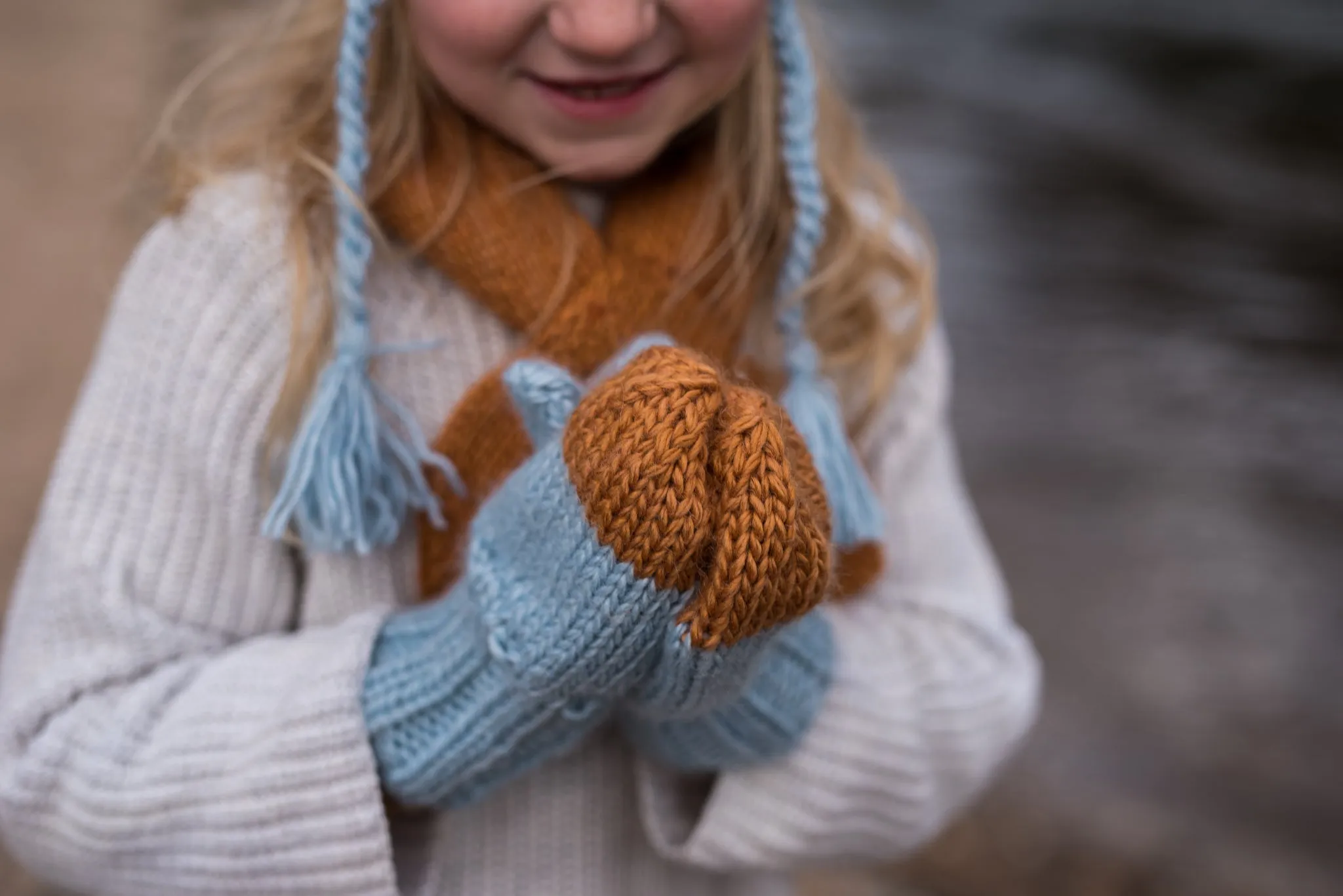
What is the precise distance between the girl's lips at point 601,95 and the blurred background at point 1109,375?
0.40m

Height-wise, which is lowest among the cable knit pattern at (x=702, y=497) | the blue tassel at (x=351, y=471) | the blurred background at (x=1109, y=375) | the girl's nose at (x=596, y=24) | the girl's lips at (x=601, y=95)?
the blurred background at (x=1109, y=375)

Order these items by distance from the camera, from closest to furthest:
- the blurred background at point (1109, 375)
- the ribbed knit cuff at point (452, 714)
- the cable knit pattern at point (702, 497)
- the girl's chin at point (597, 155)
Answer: the cable knit pattern at point (702, 497) → the ribbed knit cuff at point (452, 714) → the girl's chin at point (597, 155) → the blurred background at point (1109, 375)

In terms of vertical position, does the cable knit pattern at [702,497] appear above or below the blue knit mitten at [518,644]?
above

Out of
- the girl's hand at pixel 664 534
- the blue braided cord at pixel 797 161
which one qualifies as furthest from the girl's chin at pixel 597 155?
the girl's hand at pixel 664 534

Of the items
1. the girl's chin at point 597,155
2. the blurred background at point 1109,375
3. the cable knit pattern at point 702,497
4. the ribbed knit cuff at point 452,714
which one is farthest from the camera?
the blurred background at point 1109,375

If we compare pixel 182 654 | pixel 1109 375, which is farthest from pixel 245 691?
pixel 1109 375

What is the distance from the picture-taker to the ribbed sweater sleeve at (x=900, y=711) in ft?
3.45

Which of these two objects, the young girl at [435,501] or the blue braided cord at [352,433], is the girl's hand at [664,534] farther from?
the blue braided cord at [352,433]

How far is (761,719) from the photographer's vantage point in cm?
99

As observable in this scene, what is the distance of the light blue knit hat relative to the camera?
36.4 inches

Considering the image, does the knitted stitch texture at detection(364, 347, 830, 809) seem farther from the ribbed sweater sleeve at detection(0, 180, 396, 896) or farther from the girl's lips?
the girl's lips

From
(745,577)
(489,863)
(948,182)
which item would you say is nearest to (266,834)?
(489,863)

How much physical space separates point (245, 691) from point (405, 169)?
387mm

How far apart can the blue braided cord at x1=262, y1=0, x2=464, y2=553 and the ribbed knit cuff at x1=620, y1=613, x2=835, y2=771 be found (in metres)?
0.23
